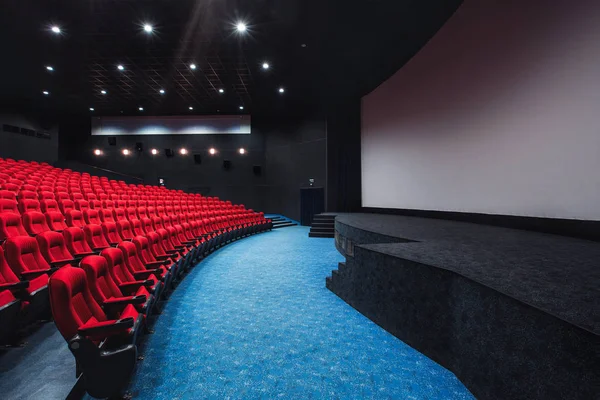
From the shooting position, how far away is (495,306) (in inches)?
48.7

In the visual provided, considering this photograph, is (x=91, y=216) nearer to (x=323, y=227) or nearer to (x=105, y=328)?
(x=105, y=328)

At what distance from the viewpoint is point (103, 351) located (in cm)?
123

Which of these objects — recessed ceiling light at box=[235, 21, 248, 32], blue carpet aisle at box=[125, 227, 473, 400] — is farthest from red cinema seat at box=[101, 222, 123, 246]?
recessed ceiling light at box=[235, 21, 248, 32]

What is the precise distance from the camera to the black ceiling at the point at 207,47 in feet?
13.4

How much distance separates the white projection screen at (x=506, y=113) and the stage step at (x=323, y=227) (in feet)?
5.49

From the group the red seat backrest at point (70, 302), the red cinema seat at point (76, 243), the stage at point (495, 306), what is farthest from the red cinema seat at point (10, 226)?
the stage at point (495, 306)

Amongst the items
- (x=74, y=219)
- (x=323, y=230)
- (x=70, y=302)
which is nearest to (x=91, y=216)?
(x=74, y=219)

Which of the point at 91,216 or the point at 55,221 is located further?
the point at 91,216

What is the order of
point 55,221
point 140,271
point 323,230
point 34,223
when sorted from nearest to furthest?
point 140,271, point 34,223, point 55,221, point 323,230

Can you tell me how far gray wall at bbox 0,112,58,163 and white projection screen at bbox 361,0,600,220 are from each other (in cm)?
1032

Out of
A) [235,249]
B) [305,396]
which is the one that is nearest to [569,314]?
[305,396]

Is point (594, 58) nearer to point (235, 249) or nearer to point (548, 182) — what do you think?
point (548, 182)

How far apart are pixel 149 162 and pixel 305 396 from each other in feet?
32.6

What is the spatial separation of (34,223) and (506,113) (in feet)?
16.7
